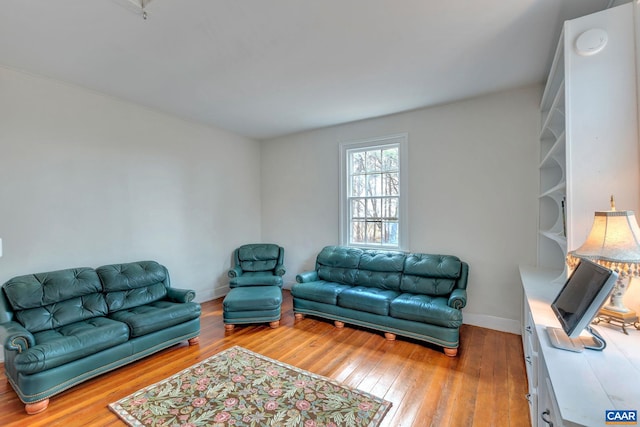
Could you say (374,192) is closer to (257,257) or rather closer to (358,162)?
(358,162)

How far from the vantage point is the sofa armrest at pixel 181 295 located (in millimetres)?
3258

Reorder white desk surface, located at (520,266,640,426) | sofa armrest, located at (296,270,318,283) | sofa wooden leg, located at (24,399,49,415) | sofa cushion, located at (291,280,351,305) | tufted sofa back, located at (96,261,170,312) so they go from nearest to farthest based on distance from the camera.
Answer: white desk surface, located at (520,266,640,426)
sofa wooden leg, located at (24,399,49,415)
tufted sofa back, located at (96,261,170,312)
sofa cushion, located at (291,280,351,305)
sofa armrest, located at (296,270,318,283)

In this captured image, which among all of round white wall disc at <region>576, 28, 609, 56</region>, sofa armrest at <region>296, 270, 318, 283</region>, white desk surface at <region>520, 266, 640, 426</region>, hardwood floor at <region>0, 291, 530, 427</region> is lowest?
hardwood floor at <region>0, 291, 530, 427</region>

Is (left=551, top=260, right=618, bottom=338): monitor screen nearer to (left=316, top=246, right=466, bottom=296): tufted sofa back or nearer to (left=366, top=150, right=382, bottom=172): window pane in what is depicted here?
(left=316, top=246, right=466, bottom=296): tufted sofa back

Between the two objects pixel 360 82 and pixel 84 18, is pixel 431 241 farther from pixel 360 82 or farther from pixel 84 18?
pixel 84 18

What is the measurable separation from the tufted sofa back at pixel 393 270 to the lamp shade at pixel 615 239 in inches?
76.7

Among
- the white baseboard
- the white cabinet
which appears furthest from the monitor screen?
the white baseboard

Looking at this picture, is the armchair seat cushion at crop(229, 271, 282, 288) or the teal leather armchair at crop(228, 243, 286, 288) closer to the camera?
the armchair seat cushion at crop(229, 271, 282, 288)

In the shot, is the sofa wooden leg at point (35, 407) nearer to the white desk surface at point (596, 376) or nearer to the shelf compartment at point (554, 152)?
the white desk surface at point (596, 376)

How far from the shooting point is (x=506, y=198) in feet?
11.0

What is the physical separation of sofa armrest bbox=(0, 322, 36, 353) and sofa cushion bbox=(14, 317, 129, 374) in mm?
51

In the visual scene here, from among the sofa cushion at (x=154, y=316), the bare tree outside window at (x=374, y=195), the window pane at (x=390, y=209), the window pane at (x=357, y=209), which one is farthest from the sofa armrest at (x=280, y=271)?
the window pane at (x=390, y=209)

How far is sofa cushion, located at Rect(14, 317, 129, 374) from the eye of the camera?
206 centimetres

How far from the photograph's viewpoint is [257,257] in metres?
4.78
